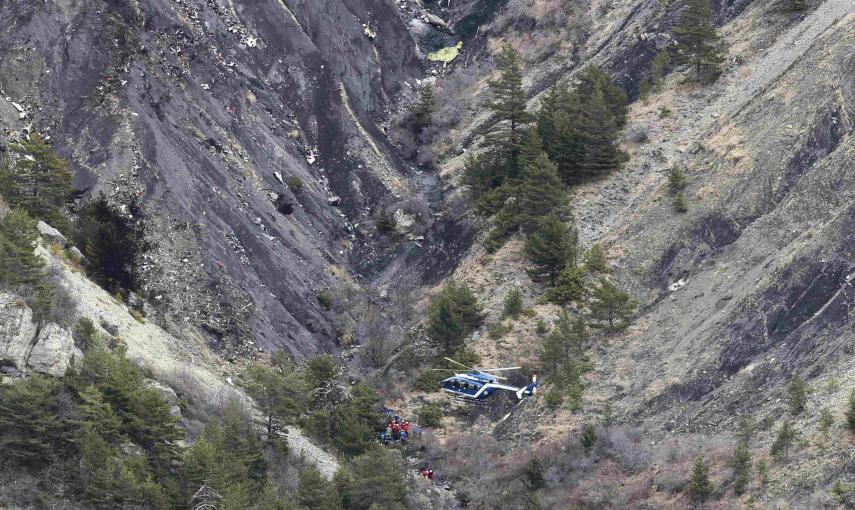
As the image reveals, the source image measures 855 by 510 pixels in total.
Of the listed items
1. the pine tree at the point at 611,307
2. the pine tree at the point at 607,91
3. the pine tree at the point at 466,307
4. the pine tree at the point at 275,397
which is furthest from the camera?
the pine tree at the point at 607,91

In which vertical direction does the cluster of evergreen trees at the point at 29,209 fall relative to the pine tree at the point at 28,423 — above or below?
above

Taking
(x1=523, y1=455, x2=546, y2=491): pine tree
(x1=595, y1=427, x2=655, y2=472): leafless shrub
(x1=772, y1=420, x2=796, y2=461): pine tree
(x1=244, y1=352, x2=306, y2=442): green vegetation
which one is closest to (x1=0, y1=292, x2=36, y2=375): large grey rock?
(x1=244, y1=352, x2=306, y2=442): green vegetation

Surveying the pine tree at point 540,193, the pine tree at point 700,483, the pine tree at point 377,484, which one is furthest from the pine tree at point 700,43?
the pine tree at point 377,484

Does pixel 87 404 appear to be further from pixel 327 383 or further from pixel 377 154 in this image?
pixel 377 154

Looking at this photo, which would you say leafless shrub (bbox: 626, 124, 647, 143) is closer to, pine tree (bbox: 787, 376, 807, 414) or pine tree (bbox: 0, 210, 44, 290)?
pine tree (bbox: 787, 376, 807, 414)

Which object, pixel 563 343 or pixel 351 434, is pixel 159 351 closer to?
pixel 351 434

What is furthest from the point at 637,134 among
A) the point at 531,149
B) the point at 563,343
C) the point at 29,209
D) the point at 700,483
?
the point at 29,209

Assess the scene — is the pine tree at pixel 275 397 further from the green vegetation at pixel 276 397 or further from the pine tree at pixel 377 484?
the pine tree at pixel 377 484
